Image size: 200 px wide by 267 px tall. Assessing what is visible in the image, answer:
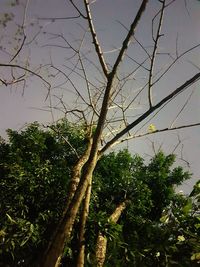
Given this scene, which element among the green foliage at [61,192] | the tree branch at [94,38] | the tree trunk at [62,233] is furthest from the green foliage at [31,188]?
the tree trunk at [62,233]

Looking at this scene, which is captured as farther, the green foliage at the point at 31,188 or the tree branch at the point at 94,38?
the green foliage at the point at 31,188

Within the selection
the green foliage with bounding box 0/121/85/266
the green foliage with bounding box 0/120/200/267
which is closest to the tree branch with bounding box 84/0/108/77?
the green foliage with bounding box 0/120/200/267

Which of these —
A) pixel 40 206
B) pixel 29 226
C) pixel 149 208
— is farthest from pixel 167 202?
pixel 29 226

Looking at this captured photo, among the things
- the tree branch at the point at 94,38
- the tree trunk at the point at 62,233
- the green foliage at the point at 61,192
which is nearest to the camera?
the tree trunk at the point at 62,233

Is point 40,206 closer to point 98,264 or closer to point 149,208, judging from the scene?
point 98,264

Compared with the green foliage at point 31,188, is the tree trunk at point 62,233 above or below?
below

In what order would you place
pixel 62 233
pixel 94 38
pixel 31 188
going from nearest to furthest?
pixel 62 233, pixel 94 38, pixel 31 188

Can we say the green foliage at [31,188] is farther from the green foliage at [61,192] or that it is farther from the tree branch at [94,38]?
the tree branch at [94,38]

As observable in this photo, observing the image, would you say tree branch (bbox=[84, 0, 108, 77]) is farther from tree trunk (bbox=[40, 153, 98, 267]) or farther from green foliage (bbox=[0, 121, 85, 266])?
green foliage (bbox=[0, 121, 85, 266])

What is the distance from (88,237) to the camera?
326 inches

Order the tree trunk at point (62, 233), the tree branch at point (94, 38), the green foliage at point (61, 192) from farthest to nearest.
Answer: the green foliage at point (61, 192), the tree branch at point (94, 38), the tree trunk at point (62, 233)

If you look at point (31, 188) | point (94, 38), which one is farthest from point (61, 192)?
point (94, 38)

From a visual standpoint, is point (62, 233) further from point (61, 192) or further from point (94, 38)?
point (61, 192)

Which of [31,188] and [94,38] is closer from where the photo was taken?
[94,38]
